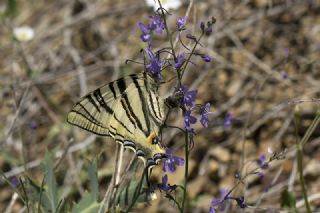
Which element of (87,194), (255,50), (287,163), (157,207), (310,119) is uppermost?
(255,50)

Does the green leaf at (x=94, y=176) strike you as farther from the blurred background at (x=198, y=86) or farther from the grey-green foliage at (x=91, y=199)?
the blurred background at (x=198, y=86)

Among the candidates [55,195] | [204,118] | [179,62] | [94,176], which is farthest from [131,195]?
[179,62]

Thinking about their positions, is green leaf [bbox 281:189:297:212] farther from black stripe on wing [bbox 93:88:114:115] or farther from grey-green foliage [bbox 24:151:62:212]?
grey-green foliage [bbox 24:151:62:212]

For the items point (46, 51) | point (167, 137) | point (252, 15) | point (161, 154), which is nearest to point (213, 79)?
point (252, 15)

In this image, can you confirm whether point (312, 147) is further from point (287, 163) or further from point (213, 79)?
point (213, 79)

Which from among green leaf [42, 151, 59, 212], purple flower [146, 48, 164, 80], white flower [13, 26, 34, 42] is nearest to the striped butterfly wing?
purple flower [146, 48, 164, 80]

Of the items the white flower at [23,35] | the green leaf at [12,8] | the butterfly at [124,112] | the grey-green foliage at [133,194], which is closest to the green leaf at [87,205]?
the grey-green foliage at [133,194]

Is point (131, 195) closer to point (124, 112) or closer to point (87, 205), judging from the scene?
point (87, 205)
